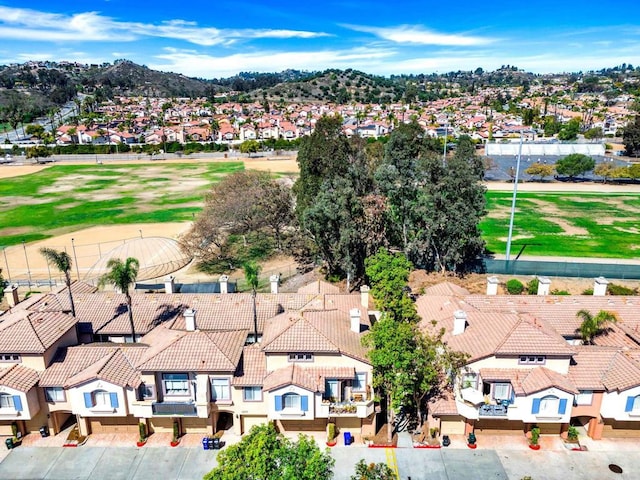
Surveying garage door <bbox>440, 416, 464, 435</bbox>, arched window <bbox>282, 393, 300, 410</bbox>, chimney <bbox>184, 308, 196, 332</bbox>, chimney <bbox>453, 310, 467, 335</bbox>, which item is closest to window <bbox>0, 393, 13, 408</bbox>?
chimney <bbox>184, 308, 196, 332</bbox>

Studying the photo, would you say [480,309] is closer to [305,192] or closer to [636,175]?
[305,192]

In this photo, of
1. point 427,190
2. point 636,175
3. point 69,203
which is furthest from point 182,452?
point 636,175

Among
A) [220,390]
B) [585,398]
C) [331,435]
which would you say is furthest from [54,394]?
[585,398]

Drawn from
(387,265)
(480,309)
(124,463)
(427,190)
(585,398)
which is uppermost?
(427,190)

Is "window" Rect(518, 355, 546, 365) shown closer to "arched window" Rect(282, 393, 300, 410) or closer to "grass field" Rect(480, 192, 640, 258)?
"arched window" Rect(282, 393, 300, 410)

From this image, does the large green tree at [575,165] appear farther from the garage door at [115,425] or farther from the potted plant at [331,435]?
the garage door at [115,425]

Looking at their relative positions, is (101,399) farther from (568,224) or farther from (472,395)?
(568,224)
